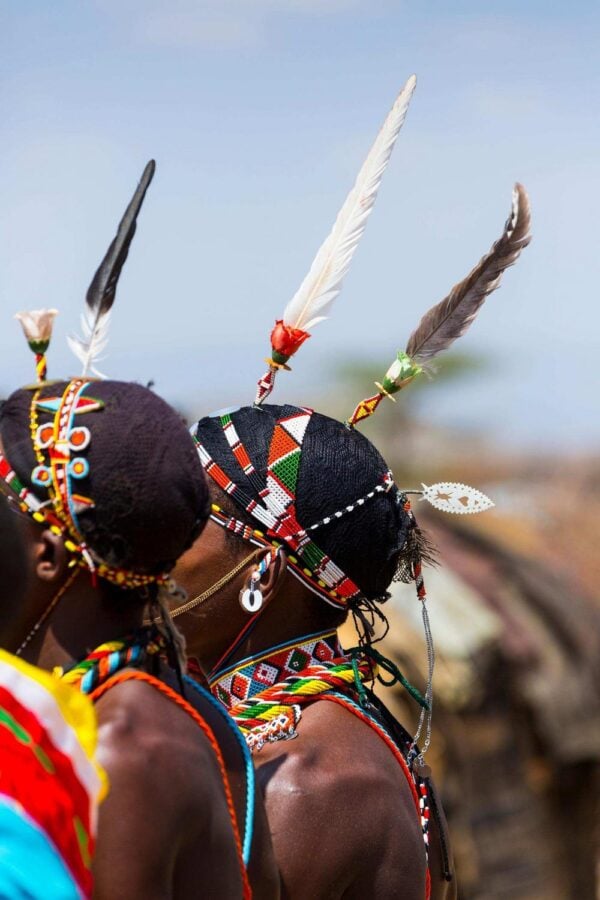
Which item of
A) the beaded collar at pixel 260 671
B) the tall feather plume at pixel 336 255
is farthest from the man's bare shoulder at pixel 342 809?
the tall feather plume at pixel 336 255

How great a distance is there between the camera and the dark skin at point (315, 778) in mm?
2949

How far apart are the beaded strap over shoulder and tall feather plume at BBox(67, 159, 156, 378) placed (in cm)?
94

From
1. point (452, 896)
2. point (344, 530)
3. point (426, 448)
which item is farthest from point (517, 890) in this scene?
point (426, 448)

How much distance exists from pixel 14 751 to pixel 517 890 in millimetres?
9405

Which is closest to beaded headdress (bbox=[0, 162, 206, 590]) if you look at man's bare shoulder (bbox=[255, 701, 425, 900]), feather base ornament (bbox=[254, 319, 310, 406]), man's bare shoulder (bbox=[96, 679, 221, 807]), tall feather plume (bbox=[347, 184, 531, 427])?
man's bare shoulder (bbox=[96, 679, 221, 807])

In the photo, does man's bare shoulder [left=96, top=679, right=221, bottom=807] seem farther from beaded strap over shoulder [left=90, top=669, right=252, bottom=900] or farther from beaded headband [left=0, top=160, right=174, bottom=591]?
beaded headband [left=0, top=160, right=174, bottom=591]

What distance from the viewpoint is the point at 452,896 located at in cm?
365

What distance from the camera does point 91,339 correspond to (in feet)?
10.3

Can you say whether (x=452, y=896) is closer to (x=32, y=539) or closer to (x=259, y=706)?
(x=259, y=706)

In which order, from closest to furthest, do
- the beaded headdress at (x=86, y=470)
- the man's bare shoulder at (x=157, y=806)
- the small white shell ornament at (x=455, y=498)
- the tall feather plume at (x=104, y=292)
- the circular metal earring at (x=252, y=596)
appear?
the man's bare shoulder at (x=157, y=806)
the beaded headdress at (x=86, y=470)
the tall feather plume at (x=104, y=292)
the circular metal earring at (x=252, y=596)
the small white shell ornament at (x=455, y=498)

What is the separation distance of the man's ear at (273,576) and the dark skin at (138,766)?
28.4 inches

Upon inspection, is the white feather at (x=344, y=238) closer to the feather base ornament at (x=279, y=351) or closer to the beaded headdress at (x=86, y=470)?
the feather base ornament at (x=279, y=351)

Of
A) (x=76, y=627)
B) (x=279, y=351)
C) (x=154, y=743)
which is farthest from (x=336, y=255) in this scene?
(x=154, y=743)

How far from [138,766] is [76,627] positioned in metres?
0.36
